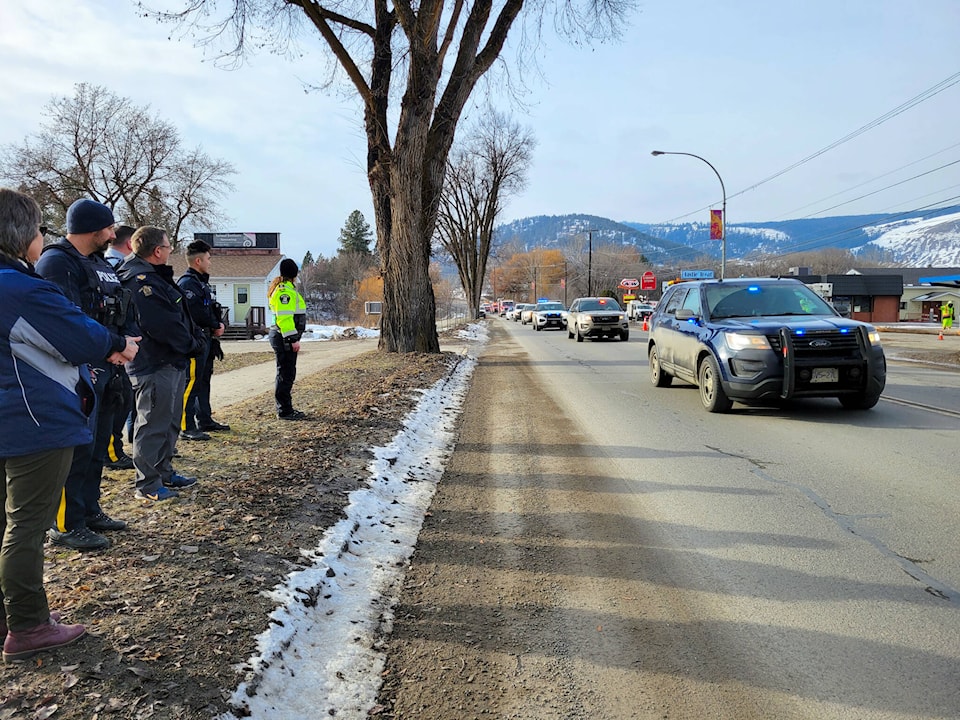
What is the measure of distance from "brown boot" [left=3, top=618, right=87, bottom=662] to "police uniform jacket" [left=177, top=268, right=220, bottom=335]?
3.76 m

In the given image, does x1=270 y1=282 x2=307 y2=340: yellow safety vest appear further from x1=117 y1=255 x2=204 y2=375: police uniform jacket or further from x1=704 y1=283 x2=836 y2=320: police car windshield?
x1=704 y1=283 x2=836 y2=320: police car windshield

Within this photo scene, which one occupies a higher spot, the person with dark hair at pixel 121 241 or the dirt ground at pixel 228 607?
the person with dark hair at pixel 121 241

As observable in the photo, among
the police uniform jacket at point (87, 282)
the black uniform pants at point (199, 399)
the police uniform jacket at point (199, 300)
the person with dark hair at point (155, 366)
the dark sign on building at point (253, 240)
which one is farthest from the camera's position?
the dark sign on building at point (253, 240)

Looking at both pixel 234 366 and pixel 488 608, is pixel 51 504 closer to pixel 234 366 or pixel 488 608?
pixel 488 608

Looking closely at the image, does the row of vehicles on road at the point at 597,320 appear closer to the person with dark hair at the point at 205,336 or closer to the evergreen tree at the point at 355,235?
the person with dark hair at the point at 205,336

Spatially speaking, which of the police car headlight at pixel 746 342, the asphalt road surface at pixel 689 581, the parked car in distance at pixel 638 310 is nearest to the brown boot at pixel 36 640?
the asphalt road surface at pixel 689 581

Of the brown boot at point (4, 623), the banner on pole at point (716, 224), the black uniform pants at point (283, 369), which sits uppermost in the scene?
the banner on pole at point (716, 224)

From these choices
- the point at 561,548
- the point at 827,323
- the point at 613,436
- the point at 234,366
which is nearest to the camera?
the point at 561,548

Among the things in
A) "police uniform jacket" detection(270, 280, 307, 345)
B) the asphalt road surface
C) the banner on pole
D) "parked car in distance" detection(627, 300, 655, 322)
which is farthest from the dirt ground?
"parked car in distance" detection(627, 300, 655, 322)

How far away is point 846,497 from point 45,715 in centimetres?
536

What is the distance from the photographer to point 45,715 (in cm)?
237

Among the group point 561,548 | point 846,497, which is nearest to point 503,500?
point 561,548

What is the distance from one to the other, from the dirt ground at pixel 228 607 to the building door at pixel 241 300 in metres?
44.1

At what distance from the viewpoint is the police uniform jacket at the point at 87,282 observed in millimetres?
3914
